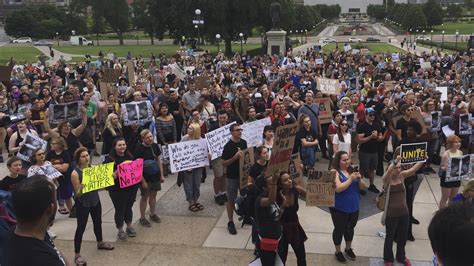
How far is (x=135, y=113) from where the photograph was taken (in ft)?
36.5

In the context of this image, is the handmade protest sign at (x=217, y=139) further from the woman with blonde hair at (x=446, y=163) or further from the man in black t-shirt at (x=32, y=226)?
the man in black t-shirt at (x=32, y=226)

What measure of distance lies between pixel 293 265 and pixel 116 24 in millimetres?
100880

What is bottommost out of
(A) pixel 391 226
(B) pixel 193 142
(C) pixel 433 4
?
(A) pixel 391 226

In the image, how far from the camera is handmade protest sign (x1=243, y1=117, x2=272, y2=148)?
33.8 ft

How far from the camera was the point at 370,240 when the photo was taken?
8211 millimetres

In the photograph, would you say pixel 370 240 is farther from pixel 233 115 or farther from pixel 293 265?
pixel 233 115

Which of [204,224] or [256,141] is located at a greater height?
[256,141]

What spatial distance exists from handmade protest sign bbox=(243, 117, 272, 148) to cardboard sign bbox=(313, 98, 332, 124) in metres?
2.36

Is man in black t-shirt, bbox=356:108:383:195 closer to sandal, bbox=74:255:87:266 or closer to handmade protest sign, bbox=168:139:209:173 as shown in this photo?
handmade protest sign, bbox=168:139:209:173

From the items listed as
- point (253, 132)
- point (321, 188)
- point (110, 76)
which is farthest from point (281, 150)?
point (110, 76)

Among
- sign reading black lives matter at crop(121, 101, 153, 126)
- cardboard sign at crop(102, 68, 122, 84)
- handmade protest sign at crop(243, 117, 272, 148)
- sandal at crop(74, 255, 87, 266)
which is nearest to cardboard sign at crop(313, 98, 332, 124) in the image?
handmade protest sign at crop(243, 117, 272, 148)

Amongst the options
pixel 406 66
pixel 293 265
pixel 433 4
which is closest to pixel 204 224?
pixel 293 265

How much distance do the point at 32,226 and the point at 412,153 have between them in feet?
19.0

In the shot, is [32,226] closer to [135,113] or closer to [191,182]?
[191,182]
